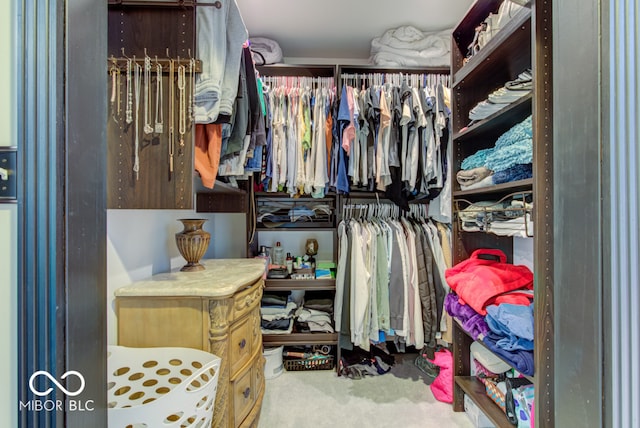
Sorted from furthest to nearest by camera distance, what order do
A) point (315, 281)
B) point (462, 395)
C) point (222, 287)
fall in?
point (315, 281) < point (462, 395) < point (222, 287)

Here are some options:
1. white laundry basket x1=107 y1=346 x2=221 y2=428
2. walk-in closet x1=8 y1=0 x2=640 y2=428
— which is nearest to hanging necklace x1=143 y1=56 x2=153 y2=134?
walk-in closet x1=8 y1=0 x2=640 y2=428

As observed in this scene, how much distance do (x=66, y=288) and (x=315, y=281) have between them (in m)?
1.61

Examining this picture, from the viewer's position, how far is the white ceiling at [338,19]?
1842 millimetres

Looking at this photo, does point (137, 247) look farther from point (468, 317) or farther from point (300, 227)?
point (468, 317)

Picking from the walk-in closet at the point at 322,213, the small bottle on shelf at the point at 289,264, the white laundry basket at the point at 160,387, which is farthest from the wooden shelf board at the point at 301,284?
the white laundry basket at the point at 160,387

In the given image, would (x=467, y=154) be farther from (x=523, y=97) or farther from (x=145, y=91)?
(x=145, y=91)

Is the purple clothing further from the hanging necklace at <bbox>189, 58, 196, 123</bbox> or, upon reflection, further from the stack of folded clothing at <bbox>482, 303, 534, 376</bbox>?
the hanging necklace at <bbox>189, 58, 196, 123</bbox>

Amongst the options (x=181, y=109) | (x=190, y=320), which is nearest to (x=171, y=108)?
(x=181, y=109)

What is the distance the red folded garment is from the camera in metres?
1.22

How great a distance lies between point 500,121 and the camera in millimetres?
1344

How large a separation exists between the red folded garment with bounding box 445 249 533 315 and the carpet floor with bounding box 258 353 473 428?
28.9 inches

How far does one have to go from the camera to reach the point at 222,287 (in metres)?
1.13

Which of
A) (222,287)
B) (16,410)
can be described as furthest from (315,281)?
(16,410)

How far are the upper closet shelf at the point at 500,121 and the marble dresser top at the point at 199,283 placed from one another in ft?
4.47
